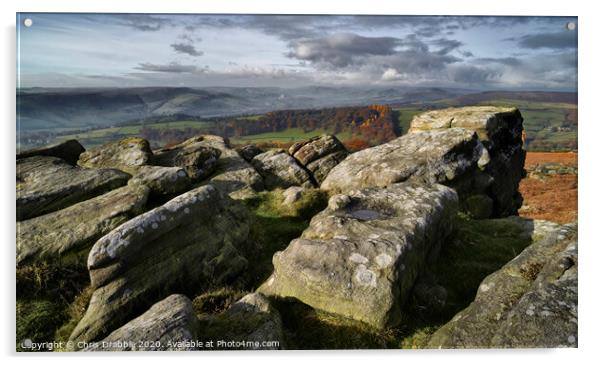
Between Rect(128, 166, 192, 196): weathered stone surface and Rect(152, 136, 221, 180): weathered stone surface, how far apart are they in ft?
10.7

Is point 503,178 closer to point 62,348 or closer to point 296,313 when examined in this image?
point 296,313

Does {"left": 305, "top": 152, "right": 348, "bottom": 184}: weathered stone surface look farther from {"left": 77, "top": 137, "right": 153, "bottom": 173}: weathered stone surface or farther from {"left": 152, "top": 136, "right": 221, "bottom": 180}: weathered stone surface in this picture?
{"left": 77, "top": 137, "right": 153, "bottom": 173}: weathered stone surface

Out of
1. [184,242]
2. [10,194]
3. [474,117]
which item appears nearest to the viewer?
[184,242]

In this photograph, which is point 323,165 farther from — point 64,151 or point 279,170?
point 64,151

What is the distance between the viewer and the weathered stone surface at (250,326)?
698 centimetres

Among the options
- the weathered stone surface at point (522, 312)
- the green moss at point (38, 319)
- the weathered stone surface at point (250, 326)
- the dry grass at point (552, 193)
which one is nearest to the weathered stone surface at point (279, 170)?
the dry grass at point (552, 193)

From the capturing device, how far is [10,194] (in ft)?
30.4

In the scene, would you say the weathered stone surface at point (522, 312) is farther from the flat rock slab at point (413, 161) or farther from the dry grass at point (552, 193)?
the flat rock slab at point (413, 161)

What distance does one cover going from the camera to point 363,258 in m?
7.28

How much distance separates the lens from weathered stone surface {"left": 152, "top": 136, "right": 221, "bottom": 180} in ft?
50.3

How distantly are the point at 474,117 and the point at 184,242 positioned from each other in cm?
1211

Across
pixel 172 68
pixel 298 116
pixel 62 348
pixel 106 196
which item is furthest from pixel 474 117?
pixel 62 348

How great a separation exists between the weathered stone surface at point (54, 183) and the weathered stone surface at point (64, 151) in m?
0.15

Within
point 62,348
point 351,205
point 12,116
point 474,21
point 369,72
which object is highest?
point 474,21
